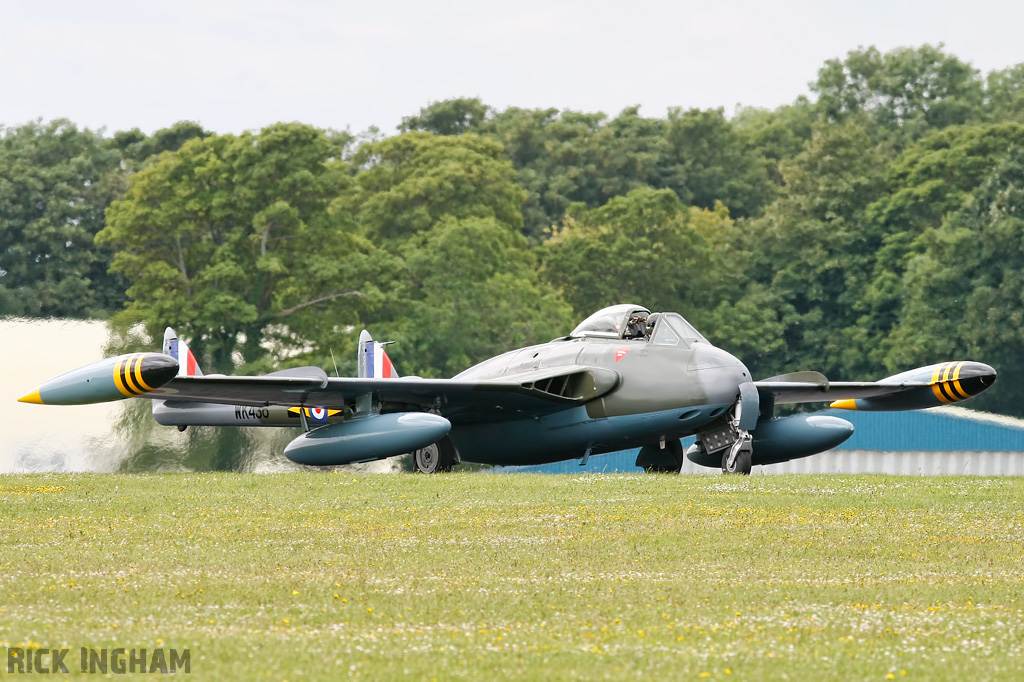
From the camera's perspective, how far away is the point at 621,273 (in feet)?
269

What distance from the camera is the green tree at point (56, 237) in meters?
73.2

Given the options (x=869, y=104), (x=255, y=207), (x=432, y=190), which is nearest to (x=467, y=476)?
(x=255, y=207)

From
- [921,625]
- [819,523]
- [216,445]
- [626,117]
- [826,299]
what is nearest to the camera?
[921,625]

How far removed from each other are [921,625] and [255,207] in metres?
56.6

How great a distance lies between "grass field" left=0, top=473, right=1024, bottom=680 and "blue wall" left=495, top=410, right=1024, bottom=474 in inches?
1355

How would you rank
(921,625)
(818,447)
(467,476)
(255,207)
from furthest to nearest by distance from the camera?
1. (255,207)
2. (818,447)
3. (467,476)
4. (921,625)

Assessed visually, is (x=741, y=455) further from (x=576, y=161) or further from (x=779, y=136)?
(x=779, y=136)

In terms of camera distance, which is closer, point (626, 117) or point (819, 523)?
point (819, 523)

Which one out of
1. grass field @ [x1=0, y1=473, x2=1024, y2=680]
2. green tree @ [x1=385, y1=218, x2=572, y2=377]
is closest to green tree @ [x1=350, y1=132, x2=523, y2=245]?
green tree @ [x1=385, y1=218, x2=572, y2=377]

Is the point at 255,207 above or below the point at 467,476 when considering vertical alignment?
above

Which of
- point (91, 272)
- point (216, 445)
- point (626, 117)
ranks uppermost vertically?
point (626, 117)

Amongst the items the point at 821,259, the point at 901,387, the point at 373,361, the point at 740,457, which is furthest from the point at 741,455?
the point at 821,259

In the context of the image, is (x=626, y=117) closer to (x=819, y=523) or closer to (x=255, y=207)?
(x=255, y=207)

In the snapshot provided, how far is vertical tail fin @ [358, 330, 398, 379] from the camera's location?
1350 inches
